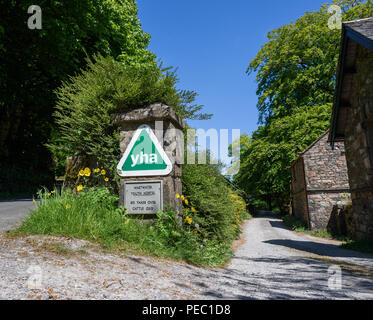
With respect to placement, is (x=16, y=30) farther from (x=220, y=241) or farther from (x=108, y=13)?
(x=220, y=241)

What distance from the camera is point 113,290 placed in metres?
2.14

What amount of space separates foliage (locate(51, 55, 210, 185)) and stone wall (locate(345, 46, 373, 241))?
18.8ft

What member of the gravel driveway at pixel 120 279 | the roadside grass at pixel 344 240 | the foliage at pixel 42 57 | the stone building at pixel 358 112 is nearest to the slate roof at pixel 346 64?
the stone building at pixel 358 112

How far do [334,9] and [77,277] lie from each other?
2462 centimetres

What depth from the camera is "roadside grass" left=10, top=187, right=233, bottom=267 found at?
335 centimetres

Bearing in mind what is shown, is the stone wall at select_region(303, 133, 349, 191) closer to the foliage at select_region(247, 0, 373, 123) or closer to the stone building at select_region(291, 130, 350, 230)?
the stone building at select_region(291, 130, 350, 230)

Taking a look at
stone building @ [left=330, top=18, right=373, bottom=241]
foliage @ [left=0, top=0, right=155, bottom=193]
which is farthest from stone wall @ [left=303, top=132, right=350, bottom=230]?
foliage @ [left=0, top=0, right=155, bottom=193]

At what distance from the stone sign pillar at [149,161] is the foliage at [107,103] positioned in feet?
0.88

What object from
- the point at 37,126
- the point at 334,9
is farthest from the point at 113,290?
the point at 334,9

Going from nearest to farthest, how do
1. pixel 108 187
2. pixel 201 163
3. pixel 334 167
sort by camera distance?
pixel 108 187, pixel 201 163, pixel 334 167

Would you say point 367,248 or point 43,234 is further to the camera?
point 367,248

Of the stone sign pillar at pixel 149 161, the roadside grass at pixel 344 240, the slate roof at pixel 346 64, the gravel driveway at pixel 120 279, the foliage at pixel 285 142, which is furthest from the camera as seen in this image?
the foliage at pixel 285 142

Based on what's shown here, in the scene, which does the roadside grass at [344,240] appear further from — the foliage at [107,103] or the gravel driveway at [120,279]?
the foliage at [107,103]

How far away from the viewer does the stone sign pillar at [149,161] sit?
4176 mm
